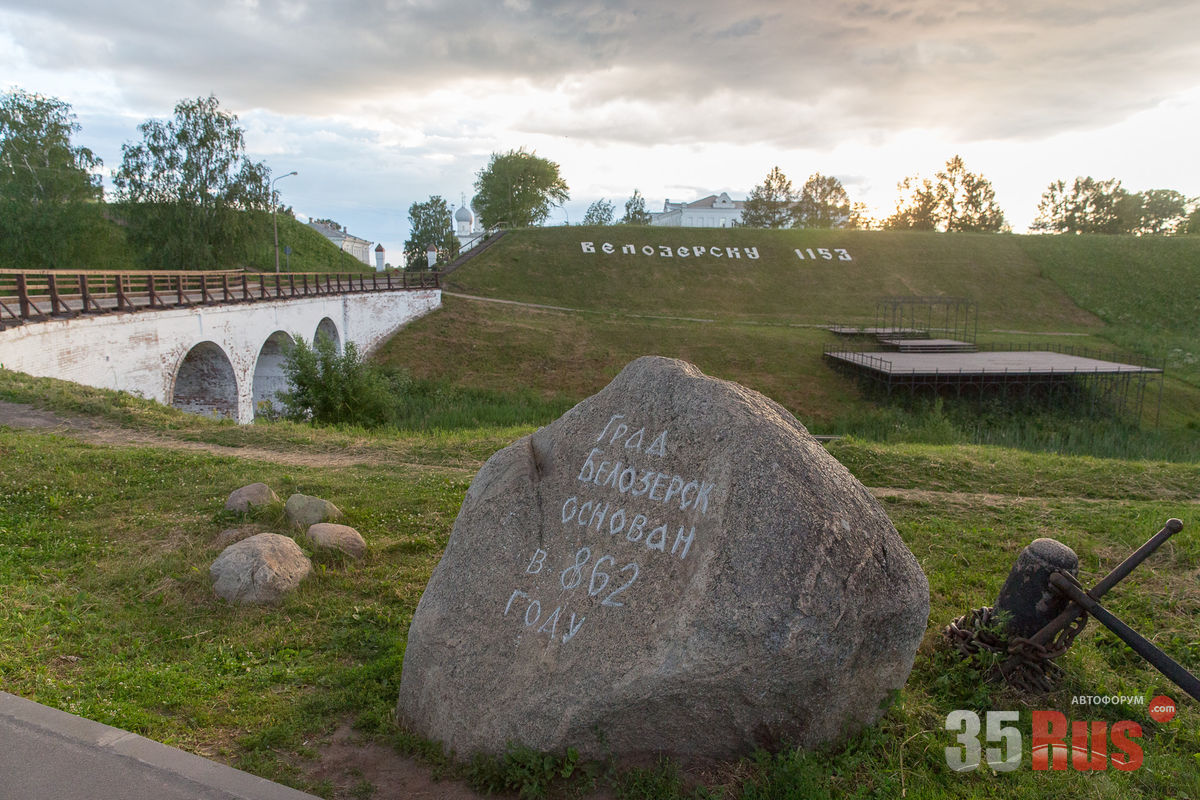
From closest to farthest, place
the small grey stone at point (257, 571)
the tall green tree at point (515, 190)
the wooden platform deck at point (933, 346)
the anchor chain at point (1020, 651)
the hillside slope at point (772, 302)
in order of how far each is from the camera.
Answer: the anchor chain at point (1020, 651) < the small grey stone at point (257, 571) < the hillside slope at point (772, 302) < the wooden platform deck at point (933, 346) < the tall green tree at point (515, 190)

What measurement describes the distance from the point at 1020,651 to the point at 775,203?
8313 cm

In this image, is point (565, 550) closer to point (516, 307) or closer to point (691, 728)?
point (691, 728)

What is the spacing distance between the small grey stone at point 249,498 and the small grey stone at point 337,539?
50.3 inches

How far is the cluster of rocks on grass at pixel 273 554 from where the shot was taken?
21.7 feet

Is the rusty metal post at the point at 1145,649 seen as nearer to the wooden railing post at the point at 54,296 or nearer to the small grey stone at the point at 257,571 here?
the small grey stone at the point at 257,571

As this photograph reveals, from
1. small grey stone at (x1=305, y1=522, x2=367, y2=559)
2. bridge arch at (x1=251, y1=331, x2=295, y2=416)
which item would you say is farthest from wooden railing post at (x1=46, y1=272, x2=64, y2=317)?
small grey stone at (x1=305, y1=522, x2=367, y2=559)

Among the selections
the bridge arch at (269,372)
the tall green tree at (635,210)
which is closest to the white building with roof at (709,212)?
the tall green tree at (635,210)

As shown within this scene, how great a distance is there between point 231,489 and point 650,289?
45.0 metres

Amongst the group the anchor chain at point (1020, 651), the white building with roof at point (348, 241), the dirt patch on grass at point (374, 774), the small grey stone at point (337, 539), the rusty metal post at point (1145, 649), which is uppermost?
the white building with roof at point (348, 241)

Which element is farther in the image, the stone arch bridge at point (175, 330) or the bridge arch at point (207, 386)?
the bridge arch at point (207, 386)

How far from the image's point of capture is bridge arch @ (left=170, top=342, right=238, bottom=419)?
23.8 meters

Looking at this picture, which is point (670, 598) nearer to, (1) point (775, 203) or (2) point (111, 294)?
(2) point (111, 294)

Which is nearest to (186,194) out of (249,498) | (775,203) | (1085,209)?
(249,498)

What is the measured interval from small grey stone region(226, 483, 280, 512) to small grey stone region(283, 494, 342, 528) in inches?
13.2
